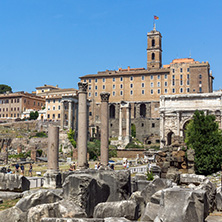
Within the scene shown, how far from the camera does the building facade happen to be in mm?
88650

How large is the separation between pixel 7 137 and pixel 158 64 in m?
43.1

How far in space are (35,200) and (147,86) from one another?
74.6 m

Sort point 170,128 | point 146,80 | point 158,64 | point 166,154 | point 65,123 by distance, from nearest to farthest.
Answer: point 166,154, point 170,128, point 65,123, point 146,80, point 158,64

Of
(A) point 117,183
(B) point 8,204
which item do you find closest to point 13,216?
(B) point 8,204

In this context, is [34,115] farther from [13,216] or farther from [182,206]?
[182,206]

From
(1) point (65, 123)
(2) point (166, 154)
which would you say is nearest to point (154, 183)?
(2) point (166, 154)

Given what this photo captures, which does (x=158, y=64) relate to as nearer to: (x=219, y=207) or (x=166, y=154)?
(x=166, y=154)

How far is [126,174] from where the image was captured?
1041 centimetres

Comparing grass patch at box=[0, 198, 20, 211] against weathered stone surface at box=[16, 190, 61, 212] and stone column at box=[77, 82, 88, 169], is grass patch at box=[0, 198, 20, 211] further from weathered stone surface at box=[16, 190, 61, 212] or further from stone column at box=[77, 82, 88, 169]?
stone column at box=[77, 82, 88, 169]

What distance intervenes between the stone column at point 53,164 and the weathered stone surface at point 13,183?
2634 mm

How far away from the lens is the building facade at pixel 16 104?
88.7m

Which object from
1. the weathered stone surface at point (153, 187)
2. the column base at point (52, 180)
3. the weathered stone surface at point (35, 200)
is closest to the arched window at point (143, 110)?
the column base at point (52, 180)

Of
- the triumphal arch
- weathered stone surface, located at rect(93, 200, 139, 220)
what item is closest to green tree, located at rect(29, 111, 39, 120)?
the triumphal arch

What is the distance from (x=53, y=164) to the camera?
54.5 ft
